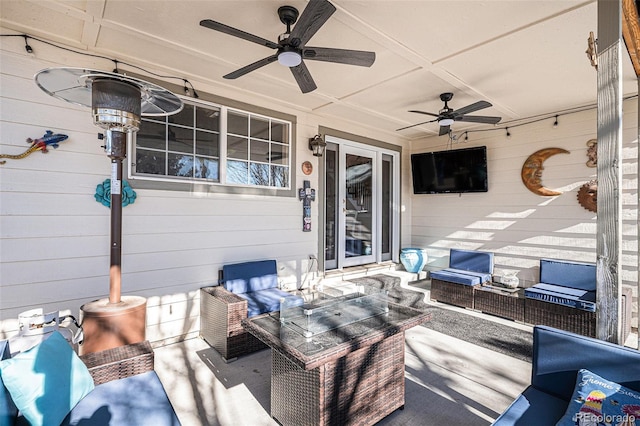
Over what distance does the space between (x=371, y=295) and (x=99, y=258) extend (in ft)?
8.56

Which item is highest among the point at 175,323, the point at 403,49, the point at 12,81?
the point at 403,49

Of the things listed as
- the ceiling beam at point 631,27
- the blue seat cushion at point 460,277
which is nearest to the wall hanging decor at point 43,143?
the ceiling beam at point 631,27

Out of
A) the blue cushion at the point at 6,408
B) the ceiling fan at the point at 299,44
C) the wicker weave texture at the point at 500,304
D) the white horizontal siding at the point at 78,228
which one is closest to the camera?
the blue cushion at the point at 6,408

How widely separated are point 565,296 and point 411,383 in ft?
8.03

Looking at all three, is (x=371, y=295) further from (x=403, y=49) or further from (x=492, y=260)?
(x=492, y=260)

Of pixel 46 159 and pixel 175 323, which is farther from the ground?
pixel 46 159

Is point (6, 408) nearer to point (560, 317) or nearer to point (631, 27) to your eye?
point (631, 27)

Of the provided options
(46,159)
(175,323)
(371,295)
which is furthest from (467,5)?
(175,323)

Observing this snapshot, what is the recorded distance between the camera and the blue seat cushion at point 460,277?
4590 millimetres

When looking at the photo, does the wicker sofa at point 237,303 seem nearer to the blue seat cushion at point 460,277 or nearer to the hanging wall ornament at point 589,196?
the blue seat cushion at point 460,277

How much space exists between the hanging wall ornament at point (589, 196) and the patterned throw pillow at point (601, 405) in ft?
12.0

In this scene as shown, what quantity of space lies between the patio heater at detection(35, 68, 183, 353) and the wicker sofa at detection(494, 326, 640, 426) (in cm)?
262

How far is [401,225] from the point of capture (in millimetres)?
6340

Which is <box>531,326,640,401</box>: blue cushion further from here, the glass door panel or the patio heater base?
the glass door panel
